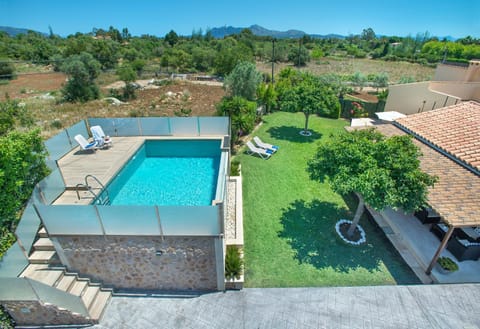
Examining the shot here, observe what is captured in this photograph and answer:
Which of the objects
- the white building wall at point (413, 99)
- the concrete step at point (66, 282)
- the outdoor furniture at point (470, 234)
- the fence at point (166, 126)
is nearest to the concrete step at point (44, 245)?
the concrete step at point (66, 282)

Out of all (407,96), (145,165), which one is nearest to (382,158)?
(145,165)

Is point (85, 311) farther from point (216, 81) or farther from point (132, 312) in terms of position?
point (216, 81)

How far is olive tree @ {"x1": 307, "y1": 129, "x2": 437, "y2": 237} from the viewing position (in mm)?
7234

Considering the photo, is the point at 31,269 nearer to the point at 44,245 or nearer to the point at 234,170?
the point at 44,245

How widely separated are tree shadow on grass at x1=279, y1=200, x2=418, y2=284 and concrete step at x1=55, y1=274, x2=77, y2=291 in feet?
22.9

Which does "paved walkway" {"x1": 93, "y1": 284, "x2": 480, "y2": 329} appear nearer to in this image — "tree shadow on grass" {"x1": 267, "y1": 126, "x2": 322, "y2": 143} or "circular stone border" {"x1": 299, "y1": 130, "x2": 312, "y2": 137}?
"tree shadow on grass" {"x1": 267, "y1": 126, "x2": 322, "y2": 143}

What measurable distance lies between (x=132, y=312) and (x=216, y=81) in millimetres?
37525

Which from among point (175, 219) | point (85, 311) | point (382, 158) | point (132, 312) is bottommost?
point (132, 312)

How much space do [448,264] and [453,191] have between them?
7.71 ft

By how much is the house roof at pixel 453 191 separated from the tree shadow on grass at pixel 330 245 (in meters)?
2.27

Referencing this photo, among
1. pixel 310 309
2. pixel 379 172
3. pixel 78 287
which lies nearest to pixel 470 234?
pixel 379 172

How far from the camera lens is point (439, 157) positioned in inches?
403

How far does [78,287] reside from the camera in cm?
734

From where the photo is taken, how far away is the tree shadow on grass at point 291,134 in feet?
58.2
